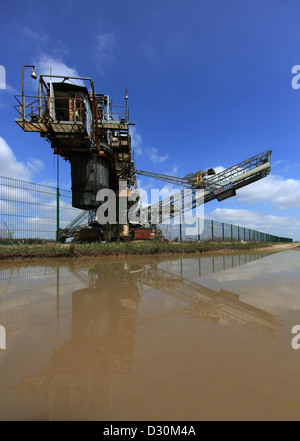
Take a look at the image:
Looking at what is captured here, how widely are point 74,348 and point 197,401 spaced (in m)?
1.03

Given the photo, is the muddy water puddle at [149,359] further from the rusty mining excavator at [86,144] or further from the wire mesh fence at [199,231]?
the wire mesh fence at [199,231]

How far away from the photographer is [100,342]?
177 centimetres

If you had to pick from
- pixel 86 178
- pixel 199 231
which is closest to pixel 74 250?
pixel 86 178

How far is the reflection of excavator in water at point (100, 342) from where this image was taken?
116 cm

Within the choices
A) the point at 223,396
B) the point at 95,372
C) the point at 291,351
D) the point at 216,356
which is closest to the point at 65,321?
the point at 95,372

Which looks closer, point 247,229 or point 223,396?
point 223,396

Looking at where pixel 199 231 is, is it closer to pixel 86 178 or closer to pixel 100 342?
pixel 86 178

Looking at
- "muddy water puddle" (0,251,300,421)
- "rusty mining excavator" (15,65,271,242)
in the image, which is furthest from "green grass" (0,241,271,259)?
"muddy water puddle" (0,251,300,421)

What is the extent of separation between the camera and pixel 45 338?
6.05 ft

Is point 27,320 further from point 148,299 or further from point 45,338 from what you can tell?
point 148,299

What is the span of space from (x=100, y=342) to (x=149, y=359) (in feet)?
1.66

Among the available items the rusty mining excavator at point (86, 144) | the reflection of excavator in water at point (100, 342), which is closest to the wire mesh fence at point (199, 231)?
the rusty mining excavator at point (86, 144)

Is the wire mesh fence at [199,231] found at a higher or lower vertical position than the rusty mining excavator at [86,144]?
lower

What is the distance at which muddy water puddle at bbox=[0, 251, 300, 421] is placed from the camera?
109 cm
